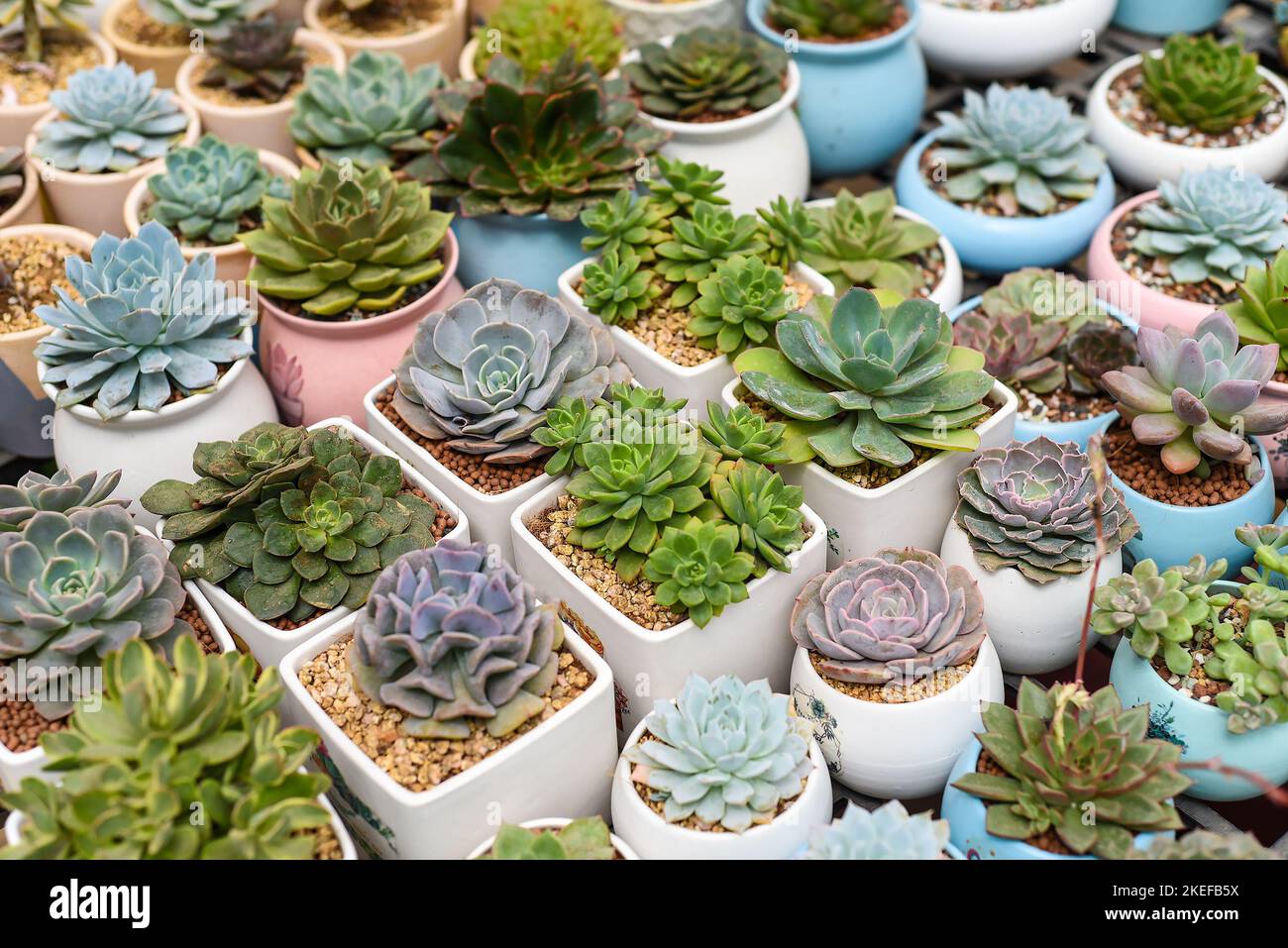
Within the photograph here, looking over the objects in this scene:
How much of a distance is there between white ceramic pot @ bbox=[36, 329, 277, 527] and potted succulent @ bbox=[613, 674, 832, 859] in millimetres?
721

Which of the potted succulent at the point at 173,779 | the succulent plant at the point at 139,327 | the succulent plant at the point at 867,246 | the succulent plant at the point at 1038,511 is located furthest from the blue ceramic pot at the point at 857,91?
the potted succulent at the point at 173,779

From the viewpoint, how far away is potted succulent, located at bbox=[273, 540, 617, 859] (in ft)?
4.36

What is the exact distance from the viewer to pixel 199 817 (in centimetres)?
119

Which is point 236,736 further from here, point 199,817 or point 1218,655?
point 1218,655

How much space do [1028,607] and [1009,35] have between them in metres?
1.27

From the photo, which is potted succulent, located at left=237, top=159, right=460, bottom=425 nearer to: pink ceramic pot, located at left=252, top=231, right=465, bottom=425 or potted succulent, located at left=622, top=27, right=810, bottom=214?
pink ceramic pot, located at left=252, top=231, right=465, bottom=425

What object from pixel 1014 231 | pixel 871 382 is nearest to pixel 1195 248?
pixel 1014 231

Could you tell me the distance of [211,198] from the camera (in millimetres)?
1898

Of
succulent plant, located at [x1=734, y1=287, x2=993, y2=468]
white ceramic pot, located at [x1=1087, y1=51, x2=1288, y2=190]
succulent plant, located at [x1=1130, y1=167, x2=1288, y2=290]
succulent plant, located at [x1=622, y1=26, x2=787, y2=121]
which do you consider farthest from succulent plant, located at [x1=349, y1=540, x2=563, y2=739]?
white ceramic pot, located at [x1=1087, y1=51, x2=1288, y2=190]

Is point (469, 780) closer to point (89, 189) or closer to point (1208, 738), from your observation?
point (1208, 738)

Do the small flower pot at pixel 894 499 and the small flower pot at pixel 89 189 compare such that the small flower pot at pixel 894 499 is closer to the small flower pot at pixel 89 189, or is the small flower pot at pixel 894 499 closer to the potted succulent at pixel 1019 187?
the potted succulent at pixel 1019 187

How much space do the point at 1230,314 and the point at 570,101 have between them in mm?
1011

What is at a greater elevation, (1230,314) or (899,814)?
(1230,314)

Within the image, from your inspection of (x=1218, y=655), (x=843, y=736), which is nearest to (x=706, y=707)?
(x=843, y=736)
